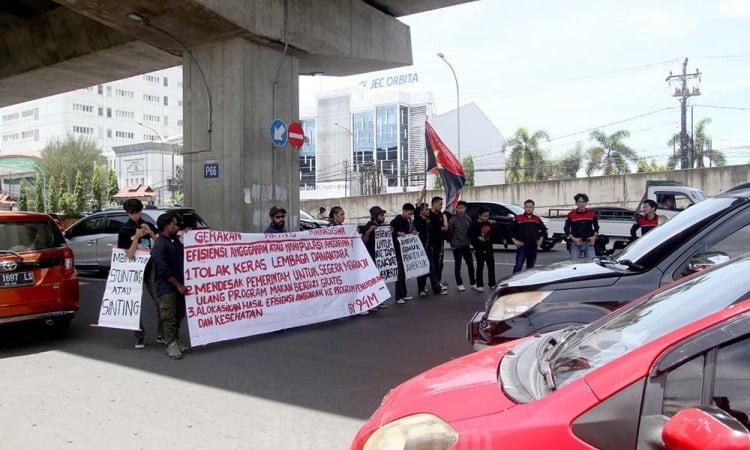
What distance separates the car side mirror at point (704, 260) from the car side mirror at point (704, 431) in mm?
3032

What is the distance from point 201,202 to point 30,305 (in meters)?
5.81

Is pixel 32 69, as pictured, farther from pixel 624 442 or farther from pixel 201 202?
Answer: pixel 624 442

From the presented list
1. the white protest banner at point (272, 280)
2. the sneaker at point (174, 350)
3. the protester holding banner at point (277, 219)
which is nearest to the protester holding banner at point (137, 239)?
the sneaker at point (174, 350)

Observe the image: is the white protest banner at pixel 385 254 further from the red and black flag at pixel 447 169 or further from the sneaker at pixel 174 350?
the red and black flag at pixel 447 169

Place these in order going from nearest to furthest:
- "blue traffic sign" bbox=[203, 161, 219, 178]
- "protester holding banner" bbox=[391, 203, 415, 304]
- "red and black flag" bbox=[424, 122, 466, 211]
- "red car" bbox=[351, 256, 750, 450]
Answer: "red car" bbox=[351, 256, 750, 450] → "protester holding banner" bbox=[391, 203, 415, 304] → "blue traffic sign" bbox=[203, 161, 219, 178] → "red and black flag" bbox=[424, 122, 466, 211]

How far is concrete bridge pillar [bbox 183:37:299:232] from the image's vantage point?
39.8 ft

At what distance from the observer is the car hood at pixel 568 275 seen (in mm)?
4453

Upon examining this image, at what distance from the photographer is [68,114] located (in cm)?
10300

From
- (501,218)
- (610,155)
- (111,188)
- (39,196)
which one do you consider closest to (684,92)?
(610,155)

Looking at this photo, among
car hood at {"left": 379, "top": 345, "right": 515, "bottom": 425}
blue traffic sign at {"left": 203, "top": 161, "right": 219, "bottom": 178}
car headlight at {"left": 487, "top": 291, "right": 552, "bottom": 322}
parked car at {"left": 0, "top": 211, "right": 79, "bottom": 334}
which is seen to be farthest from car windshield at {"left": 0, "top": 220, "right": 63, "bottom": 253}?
car hood at {"left": 379, "top": 345, "right": 515, "bottom": 425}

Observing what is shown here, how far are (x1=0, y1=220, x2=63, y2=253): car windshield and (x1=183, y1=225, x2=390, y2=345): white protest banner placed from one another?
6.25ft

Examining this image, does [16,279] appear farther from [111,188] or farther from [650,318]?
[111,188]

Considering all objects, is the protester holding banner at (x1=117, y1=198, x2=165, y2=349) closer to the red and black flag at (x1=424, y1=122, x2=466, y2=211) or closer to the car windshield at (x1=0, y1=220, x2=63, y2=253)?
the car windshield at (x1=0, y1=220, x2=63, y2=253)

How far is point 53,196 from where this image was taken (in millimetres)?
62500
